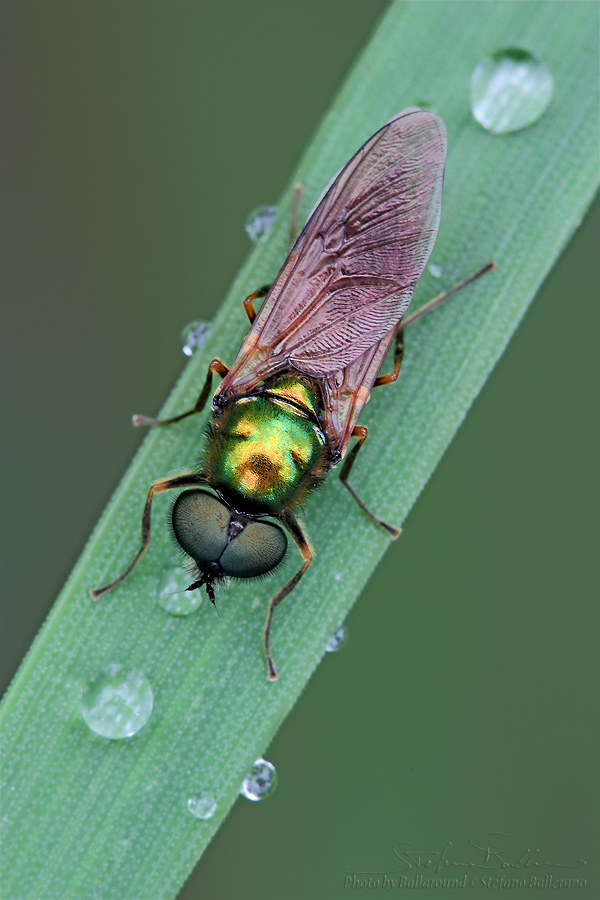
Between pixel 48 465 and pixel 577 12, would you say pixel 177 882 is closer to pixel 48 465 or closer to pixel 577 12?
pixel 48 465

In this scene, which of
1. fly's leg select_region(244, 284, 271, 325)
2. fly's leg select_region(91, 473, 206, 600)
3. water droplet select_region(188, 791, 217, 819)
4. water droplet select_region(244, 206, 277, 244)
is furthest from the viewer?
water droplet select_region(244, 206, 277, 244)

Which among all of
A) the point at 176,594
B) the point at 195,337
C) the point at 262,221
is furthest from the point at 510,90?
the point at 176,594

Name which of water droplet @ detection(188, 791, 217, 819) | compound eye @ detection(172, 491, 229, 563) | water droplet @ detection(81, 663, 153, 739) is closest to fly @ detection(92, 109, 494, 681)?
compound eye @ detection(172, 491, 229, 563)

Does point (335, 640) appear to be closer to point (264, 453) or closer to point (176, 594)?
point (176, 594)

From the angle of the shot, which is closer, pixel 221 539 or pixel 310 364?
pixel 221 539

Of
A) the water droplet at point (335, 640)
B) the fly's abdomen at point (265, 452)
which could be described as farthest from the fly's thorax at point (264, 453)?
the water droplet at point (335, 640)

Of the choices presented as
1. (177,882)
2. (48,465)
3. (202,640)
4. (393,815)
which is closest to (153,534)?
(202,640)

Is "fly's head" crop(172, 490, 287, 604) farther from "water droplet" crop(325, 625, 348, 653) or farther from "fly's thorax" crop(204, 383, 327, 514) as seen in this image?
"water droplet" crop(325, 625, 348, 653)
